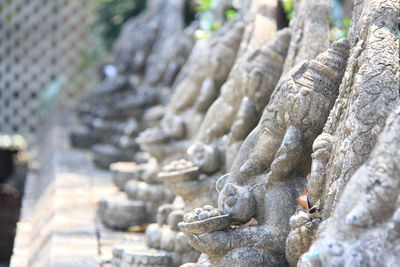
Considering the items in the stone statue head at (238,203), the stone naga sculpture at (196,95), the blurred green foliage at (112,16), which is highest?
the blurred green foliage at (112,16)

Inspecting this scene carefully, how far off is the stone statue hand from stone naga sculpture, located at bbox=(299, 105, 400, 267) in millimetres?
705

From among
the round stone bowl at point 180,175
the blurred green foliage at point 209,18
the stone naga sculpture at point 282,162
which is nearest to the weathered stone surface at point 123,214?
the round stone bowl at point 180,175

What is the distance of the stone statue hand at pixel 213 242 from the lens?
3271 millimetres

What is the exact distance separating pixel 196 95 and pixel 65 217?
1353 mm

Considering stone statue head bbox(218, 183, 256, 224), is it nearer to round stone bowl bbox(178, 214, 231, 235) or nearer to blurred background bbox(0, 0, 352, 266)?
round stone bowl bbox(178, 214, 231, 235)

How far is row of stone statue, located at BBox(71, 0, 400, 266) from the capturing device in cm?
258

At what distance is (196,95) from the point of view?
6.00 meters

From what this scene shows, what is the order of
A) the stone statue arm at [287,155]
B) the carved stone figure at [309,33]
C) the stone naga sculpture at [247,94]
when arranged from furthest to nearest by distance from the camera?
the stone naga sculpture at [247,94], the carved stone figure at [309,33], the stone statue arm at [287,155]

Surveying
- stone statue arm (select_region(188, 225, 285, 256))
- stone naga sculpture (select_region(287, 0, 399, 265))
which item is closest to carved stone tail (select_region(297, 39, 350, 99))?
stone naga sculpture (select_region(287, 0, 399, 265))

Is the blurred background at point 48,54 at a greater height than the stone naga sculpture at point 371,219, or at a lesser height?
greater

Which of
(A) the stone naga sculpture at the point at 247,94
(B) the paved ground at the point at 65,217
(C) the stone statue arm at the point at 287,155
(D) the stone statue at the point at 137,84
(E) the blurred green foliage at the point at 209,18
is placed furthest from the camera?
(D) the stone statue at the point at 137,84

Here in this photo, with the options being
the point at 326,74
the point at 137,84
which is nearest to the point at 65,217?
the point at 326,74

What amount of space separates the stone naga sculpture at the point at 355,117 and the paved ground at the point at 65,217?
1.79 meters

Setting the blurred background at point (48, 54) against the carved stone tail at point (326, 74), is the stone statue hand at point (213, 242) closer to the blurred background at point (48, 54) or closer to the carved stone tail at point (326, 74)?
the carved stone tail at point (326, 74)
